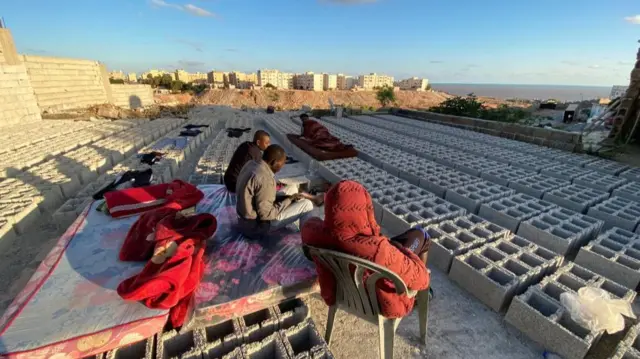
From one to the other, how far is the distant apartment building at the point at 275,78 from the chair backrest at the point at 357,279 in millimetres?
101124

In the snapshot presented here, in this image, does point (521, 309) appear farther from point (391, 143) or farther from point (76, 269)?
point (391, 143)

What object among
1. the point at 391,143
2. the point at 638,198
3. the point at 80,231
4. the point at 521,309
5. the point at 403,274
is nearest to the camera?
the point at 403,274

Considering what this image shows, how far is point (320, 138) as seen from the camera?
7.81m

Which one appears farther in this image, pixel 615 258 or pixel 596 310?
pixel 615 258

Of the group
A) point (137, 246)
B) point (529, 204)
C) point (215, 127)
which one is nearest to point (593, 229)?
point (529, 204)

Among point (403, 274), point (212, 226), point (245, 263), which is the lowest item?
point (245, 263)

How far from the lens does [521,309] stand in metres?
2.53

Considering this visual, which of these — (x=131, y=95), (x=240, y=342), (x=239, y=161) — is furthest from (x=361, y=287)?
(x=131, y=95)

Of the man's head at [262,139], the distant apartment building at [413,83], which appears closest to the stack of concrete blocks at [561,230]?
the man's head at [262,139]

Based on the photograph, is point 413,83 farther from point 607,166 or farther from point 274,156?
point 274,156

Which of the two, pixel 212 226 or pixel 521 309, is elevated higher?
pixel 212 226

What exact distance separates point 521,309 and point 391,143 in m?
6.96

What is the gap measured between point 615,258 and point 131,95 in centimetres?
2993

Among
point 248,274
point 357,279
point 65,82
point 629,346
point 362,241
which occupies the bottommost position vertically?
point 629,346
